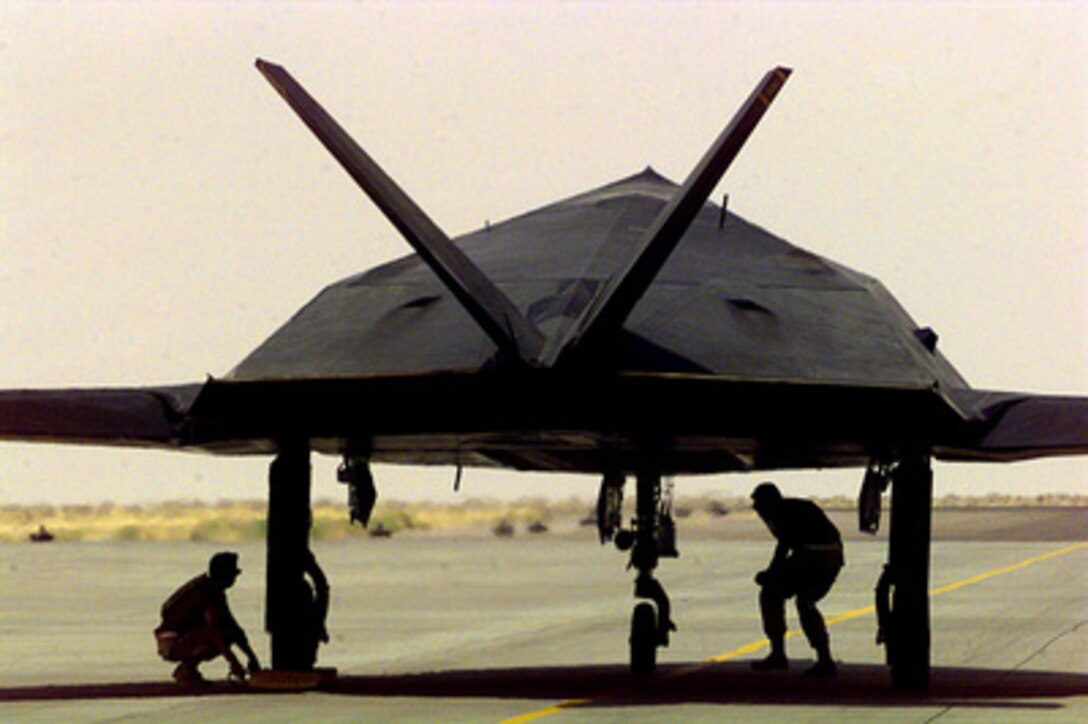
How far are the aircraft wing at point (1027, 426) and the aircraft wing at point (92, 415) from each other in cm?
721

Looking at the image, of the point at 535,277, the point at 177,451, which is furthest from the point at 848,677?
the point at 177,451

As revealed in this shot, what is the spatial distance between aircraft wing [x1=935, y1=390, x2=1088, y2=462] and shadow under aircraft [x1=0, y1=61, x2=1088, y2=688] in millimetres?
23

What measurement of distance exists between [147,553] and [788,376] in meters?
55.9

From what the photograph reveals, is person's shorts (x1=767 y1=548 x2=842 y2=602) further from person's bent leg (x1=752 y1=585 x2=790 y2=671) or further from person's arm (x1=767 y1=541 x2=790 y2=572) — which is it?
person's bent leg (x1=752 y1=585 x2=790 y2=671)

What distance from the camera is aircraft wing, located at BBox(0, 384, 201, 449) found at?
21.0 metres

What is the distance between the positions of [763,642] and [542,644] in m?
3.00

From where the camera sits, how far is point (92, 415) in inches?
833

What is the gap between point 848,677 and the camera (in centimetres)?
2291

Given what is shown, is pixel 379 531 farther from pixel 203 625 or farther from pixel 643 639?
pixel 643 639

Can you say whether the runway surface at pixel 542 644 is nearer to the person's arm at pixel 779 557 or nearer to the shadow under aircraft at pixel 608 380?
the person's arm at pixel 779 557

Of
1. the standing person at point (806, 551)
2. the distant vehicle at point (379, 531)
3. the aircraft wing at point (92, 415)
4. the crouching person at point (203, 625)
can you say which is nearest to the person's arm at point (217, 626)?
the crouching person at point (203, 625)

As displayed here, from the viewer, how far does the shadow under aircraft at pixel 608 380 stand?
18.3 meters

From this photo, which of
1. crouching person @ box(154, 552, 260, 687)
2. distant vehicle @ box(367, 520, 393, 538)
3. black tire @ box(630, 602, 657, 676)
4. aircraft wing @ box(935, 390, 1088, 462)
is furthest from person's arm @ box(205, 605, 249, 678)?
distant vehicle @ box(367, 520, 393, 538)

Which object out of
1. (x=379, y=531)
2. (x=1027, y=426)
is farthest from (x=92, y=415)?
(x=379, y=531)
